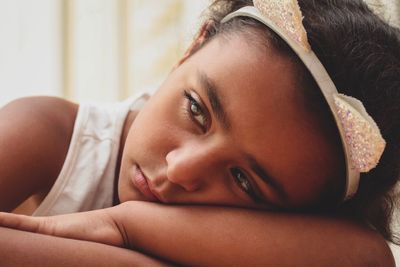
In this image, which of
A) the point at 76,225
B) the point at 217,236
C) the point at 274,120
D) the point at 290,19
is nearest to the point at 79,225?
the point at 76,225

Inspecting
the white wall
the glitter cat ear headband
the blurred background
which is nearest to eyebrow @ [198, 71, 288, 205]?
the glitter cat ear headband

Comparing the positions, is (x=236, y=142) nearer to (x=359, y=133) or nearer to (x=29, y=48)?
(x=359, y=133)

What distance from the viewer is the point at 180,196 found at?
0.73 metres

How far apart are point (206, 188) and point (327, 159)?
6.8 inches

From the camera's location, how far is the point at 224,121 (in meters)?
0.72

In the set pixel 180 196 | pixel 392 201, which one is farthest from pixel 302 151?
pixel 392 201

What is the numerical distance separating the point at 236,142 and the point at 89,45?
1.08 m

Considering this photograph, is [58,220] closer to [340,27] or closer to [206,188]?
[206,188]

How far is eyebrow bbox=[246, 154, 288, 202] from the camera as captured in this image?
72cm

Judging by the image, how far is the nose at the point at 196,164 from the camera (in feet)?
2.31

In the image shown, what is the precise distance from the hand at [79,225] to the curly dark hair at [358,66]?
0.31m

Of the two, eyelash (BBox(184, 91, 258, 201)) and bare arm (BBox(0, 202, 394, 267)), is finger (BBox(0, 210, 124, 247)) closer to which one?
bare arm (BBox(0, 202, 394, 267))

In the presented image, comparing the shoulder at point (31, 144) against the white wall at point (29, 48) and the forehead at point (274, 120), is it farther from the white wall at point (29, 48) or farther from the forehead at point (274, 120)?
the white wall at point (29, 48)

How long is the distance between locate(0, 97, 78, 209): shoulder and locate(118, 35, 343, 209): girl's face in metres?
0.14
